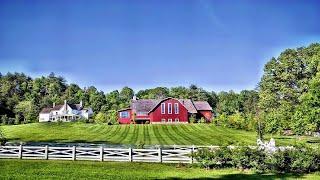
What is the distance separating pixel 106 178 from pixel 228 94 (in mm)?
117119

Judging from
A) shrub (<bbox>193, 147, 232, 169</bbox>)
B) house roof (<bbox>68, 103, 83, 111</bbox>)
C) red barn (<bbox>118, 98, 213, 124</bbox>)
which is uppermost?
house roof (<bbox>68, 103, 83, 111</bbox>)

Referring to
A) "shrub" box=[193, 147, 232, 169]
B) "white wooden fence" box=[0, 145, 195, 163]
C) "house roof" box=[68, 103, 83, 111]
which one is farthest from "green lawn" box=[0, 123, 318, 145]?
"house roof" box=[68, 103, 83, 111]

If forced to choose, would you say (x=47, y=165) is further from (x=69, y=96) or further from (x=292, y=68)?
(x=69, y=96)

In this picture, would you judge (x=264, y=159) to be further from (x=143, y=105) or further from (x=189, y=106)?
(x=189, y=106)

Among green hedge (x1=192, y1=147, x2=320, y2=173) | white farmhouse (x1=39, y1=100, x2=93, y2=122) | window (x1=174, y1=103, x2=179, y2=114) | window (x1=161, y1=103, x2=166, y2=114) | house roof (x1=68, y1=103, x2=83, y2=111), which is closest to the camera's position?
green hedge (x1=192, y1=147, x2=320, y2=173)

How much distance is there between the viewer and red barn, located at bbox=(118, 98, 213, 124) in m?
74.0

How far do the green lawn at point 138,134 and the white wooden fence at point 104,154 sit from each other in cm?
1987

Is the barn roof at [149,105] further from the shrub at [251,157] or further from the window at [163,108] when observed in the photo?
the shrub at [251,157]

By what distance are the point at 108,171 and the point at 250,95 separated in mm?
106394

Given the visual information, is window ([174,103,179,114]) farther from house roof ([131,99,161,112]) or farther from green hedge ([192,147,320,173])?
green hedge ([192,147,320,173])

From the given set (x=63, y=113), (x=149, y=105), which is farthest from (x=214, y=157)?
(x=63, y=113)

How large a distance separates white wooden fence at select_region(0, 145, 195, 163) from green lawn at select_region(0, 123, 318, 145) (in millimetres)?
19866

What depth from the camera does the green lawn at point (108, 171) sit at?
19.1 meters

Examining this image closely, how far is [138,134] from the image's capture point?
5509 cm
